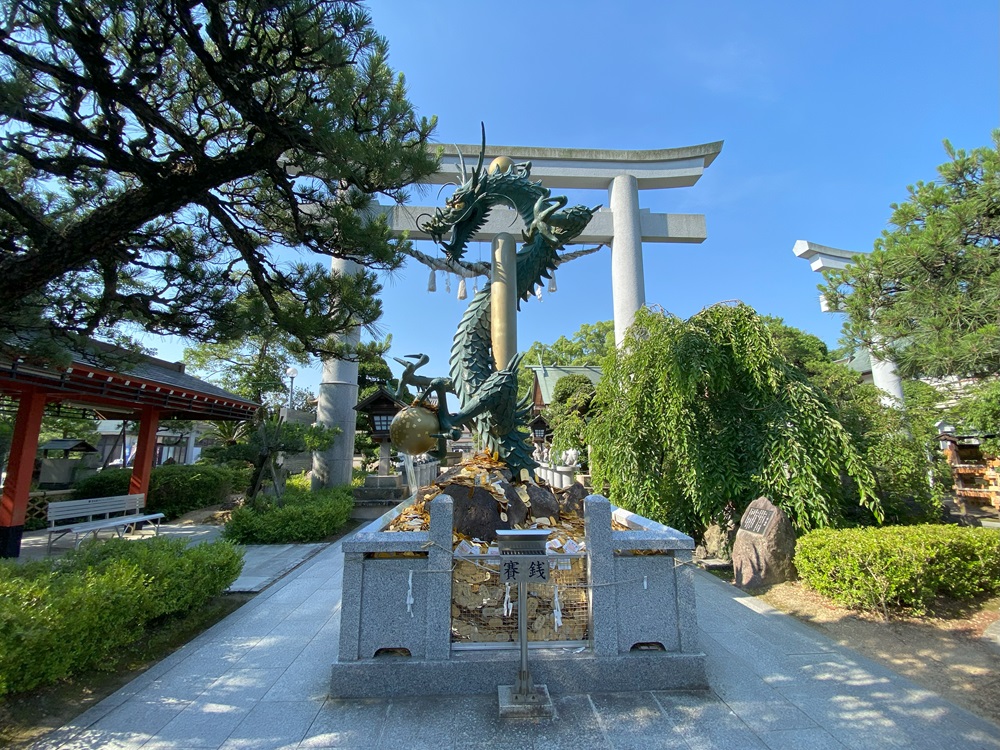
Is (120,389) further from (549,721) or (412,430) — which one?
(549,721)

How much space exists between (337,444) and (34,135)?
10409mm

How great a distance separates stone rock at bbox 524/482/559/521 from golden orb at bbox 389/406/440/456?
1234mm

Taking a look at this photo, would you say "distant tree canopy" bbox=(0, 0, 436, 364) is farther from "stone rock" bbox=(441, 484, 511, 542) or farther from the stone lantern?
the stone lantern

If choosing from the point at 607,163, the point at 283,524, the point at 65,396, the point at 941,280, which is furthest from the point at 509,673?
the point at 607,163

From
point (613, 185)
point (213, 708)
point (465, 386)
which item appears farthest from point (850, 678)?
point (613, 185)

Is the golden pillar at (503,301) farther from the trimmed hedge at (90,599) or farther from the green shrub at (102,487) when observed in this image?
the green shrub at (102,487)

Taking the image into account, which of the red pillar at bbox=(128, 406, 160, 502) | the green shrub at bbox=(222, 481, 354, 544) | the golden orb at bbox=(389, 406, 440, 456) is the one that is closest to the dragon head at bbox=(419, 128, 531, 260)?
the golden orb at bbox=(389, 406, 440, 456)

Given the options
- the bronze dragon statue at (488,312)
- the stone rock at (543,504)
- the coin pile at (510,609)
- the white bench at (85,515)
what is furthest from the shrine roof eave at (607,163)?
the coin pile at (510,609)

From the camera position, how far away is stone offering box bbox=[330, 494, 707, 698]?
3424 mm

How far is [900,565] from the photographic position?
4.96 metres

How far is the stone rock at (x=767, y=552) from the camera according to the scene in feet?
19.8

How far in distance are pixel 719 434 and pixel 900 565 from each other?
99.1 inches

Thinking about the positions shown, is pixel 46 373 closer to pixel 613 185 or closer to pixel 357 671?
pixel 357 671

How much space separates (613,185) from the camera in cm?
1520
